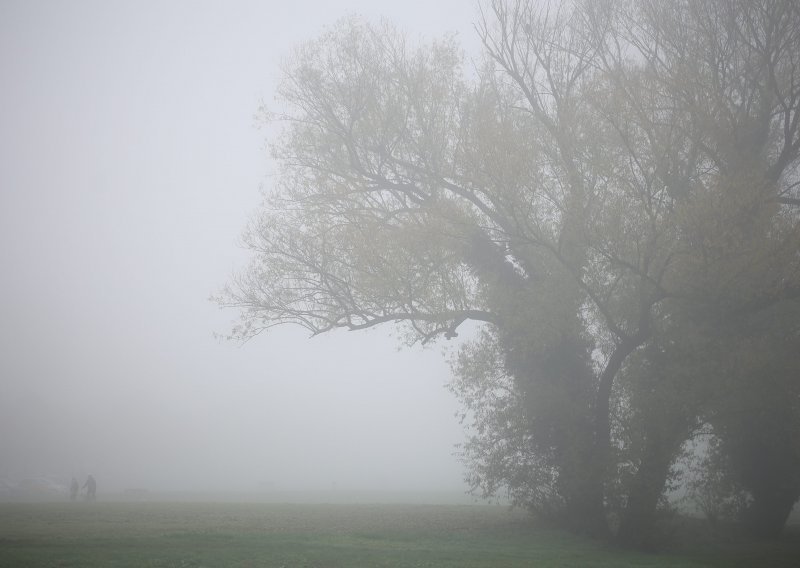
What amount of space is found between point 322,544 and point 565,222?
10.9 m

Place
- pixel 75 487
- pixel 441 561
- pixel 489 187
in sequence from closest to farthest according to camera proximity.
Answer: pixel 441 561 → pixel 489 187 → pixel 75 487

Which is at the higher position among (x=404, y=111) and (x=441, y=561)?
(x=404, y=111)

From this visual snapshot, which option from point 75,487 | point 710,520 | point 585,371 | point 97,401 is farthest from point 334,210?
point 97,401

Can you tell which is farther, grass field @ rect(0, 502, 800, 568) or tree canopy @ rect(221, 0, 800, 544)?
tree canopy @ rect(221, 0, 800, 544)

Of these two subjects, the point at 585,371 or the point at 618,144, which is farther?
the point at 585,371

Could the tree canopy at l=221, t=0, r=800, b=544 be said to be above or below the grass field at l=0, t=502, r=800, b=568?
above

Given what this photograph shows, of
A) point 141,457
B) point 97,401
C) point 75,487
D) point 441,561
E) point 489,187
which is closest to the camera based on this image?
point 441,561

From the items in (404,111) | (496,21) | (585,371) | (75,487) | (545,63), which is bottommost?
(75,487)

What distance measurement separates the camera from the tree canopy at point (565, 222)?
51.2 ft

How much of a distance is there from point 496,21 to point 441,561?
60.0 ft

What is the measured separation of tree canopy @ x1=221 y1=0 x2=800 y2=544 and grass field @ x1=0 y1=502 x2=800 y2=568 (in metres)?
2.23

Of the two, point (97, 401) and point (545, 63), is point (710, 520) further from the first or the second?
point (97, 401)

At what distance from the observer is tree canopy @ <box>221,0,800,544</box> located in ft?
51.2

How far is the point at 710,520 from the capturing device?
768 inches
